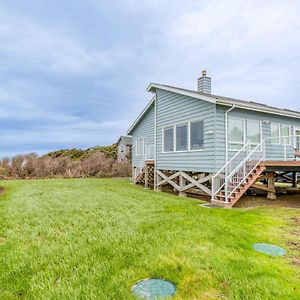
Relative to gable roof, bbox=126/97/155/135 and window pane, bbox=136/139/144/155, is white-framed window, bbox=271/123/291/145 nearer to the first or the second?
gable roof, bbox=126/97/155/135

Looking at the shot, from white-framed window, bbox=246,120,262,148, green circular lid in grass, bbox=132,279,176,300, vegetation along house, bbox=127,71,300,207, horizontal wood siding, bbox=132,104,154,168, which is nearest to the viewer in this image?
green circular lid in grass, bbox=132,279,176,300

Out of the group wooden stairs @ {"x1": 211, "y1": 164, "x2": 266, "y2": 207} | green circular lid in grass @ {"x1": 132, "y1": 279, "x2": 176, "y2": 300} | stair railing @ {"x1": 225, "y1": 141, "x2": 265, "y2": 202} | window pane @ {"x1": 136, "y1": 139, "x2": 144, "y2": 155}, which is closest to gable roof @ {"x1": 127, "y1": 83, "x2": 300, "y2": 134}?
window pane @ {"x1": 136, "y1": 139, "x2": 144, "y2": 155}

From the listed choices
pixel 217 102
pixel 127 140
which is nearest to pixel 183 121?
pixel 217 102

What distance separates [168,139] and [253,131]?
4.31 m

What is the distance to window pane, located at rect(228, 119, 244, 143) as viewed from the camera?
1063 centimetres

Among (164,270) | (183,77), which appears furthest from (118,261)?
(183,77)

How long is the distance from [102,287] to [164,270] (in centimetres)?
90

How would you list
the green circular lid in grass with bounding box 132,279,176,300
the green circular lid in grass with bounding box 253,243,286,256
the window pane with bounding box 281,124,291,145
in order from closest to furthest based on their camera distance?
the green circular lid in grass with bounding box 132,279,176,300 → the green circular lid in grass with bounding box 253,243,286,256 → the window pane with bounding box 281,124,291,145

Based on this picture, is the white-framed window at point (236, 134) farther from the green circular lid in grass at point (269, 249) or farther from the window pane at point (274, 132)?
the green circular lid in grass at point (269, 249)

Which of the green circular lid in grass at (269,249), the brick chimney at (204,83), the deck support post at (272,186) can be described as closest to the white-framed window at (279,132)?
the deck support post at (272,186)

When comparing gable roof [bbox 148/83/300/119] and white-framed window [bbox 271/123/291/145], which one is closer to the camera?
gable roof [bbox 148/83/300/119]

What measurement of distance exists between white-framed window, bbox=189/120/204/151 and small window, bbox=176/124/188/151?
478mm

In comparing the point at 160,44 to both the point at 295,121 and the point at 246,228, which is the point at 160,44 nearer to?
the point at 295,121

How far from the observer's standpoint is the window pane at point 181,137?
1218 centimetres
